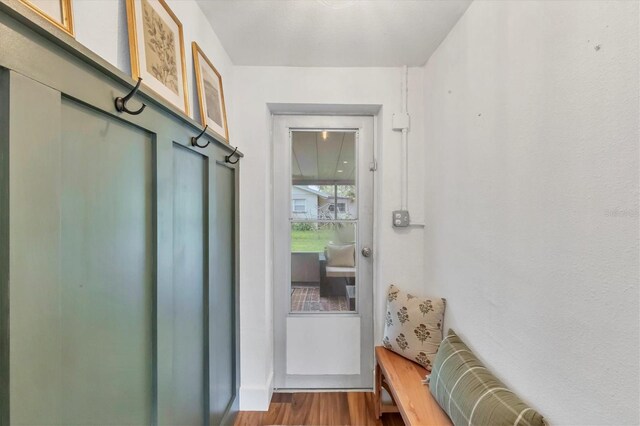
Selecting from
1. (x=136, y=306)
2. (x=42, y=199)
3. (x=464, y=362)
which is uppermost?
(x=42, y=199)

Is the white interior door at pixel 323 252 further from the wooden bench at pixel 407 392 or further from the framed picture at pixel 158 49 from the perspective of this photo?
the framed picture at pixel 158 49

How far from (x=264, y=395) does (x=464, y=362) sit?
130 centimetres

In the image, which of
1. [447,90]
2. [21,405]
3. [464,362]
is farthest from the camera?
[447,90]

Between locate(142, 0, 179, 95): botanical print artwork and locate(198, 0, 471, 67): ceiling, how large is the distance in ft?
1.44

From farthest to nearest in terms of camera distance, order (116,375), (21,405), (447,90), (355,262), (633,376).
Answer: (355,262) < (447,90) < (116,375) < (633,376) < (21,405)

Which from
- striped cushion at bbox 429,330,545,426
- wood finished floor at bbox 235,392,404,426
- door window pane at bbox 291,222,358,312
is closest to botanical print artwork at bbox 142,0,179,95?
door window pane at bbox 291,222,358,312

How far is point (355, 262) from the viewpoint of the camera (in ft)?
6.86

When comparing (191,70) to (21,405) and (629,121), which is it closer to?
(21,405)

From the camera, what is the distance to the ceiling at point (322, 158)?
6.83ft

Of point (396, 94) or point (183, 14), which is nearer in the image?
point (183, 14)

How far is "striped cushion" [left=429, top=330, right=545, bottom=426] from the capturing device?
890mm

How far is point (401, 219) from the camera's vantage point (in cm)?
188

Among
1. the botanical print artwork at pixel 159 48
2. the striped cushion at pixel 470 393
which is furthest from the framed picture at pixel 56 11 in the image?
the striped cushion at pixel 470 393

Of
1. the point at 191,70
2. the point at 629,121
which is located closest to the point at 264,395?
the point at 191,70
